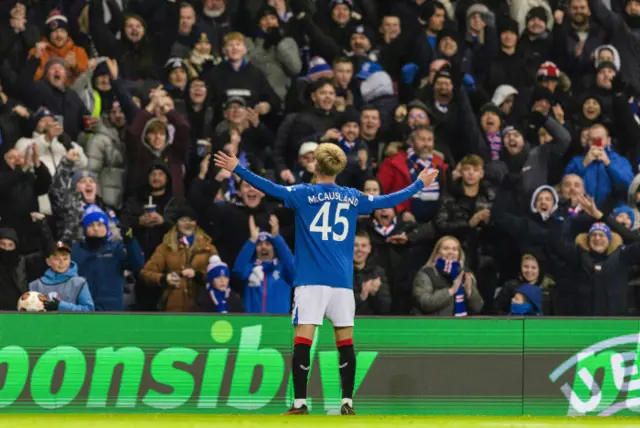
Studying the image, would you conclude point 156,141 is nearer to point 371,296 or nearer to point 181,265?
point 181,265

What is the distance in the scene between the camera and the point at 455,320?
1324cm

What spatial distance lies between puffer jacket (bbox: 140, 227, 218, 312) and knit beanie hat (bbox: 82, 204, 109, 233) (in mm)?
638

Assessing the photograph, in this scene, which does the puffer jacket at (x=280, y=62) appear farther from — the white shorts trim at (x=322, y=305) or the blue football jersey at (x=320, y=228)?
the white shorts trim at (x=322, y=305)

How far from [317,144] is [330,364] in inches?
130

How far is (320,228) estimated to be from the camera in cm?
1106

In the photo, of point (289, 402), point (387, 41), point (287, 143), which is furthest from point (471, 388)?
point (387, 41)

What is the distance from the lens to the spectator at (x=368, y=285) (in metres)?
14.5

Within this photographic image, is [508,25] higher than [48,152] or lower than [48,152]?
higher

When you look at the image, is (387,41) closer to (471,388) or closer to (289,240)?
(289,240)

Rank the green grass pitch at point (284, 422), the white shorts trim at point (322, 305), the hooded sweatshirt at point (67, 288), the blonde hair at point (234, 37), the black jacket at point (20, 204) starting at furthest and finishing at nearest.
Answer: the blonde hair at point (234, 37), the black jacket at point (20, 204), the hooded sweatshirt at point (67, 288), the white shorts trim at point (322, 305), the green grass pitch at point (284, 422)

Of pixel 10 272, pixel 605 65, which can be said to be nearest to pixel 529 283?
pixel 605 65

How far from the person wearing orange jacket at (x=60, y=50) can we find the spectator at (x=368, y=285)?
4.49 m

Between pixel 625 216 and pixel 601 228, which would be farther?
pixel 625 216

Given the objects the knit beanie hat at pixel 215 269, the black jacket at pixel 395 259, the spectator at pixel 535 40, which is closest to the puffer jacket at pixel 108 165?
the knit beanie hat at pixel 215 269
